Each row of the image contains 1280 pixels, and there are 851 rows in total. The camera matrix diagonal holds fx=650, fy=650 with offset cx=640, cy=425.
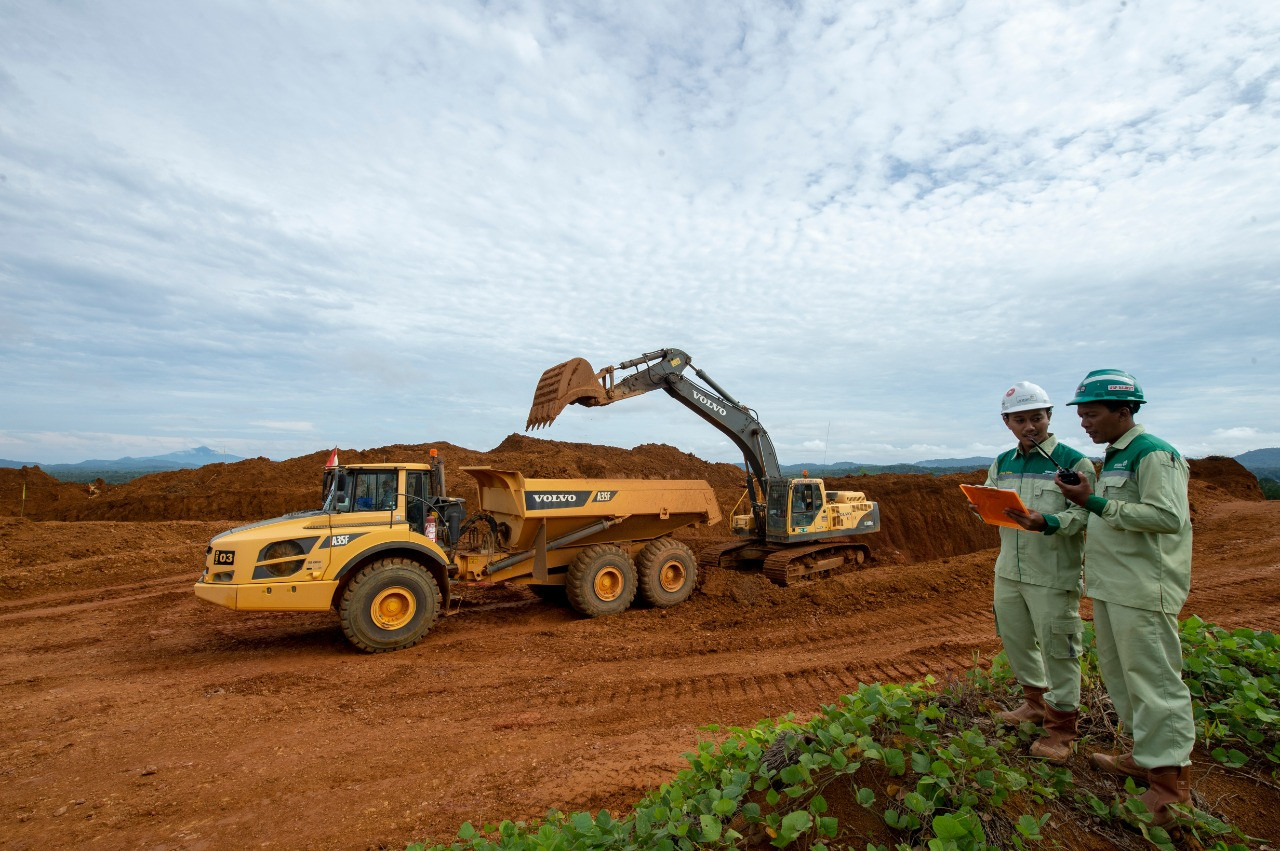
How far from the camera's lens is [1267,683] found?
3451mm

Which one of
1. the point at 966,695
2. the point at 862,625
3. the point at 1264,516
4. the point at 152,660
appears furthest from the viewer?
the point at 1264,516

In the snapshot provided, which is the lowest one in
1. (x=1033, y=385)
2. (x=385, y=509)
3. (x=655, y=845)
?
(x=655, y=845)

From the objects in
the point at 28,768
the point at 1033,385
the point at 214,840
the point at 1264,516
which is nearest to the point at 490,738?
the point at 214,840

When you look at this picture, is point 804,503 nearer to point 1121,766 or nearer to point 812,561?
point 812,561

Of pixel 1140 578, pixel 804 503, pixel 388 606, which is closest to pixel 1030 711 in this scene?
pixel 1140 578

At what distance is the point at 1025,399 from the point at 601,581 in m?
6.82

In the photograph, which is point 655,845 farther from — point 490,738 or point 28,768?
point 28,768

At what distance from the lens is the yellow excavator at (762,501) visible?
403 inches

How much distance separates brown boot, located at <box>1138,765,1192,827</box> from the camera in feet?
8.41

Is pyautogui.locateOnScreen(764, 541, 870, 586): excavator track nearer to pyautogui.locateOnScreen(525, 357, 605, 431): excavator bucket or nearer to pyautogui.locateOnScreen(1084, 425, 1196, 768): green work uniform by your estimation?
pyautogui.locateOnScreen(525, 357, 605, 431): excavator bucket

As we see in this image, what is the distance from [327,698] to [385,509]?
233cm

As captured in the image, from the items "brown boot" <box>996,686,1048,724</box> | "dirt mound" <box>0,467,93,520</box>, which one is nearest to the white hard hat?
"brown boot" <box>996,686,1048,724</box>

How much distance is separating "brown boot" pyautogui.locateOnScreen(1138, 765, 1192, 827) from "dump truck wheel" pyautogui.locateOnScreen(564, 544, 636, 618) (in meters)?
7.01

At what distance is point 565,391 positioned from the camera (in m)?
9.27
